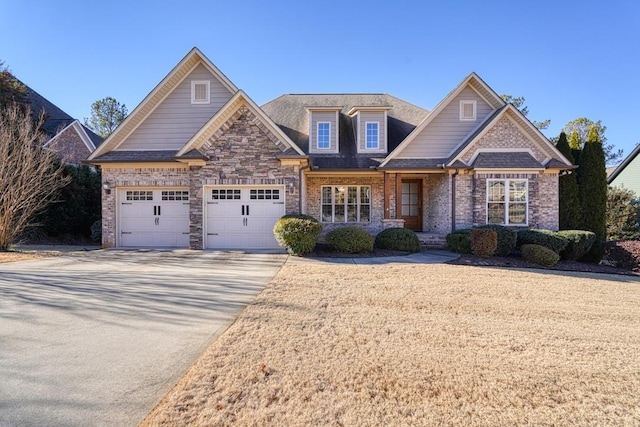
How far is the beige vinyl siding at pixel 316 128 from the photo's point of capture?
15668mm

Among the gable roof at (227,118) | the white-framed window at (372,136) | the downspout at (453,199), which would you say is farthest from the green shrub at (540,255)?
the gable roof at (227,118)

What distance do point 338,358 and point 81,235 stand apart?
1807 centimetres

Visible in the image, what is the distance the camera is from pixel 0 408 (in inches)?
110

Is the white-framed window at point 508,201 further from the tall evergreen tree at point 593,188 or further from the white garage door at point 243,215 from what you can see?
the white garage door at point 243,215

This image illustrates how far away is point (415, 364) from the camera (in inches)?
141

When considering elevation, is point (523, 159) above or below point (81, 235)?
above

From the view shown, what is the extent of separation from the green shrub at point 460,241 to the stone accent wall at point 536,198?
1.69 meters

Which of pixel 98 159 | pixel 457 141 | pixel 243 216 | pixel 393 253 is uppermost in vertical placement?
pixel 457 141

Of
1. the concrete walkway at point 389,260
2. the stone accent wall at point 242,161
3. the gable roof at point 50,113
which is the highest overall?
the gable roof at point 50,113

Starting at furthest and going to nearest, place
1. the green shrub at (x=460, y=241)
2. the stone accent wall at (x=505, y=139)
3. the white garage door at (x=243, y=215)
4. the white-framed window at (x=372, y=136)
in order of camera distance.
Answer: the white-framed window at (x=372, y=136) < the stone accent wall at (x=505, y=139) < the white garage door at (x=243, y=215) < the green shrub at (x=460, y=241)

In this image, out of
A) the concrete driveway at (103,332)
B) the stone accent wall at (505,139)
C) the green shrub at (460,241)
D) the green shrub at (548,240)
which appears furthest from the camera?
the stone accent wall at (505,139)

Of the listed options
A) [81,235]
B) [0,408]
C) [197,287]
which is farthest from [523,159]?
[81,235]

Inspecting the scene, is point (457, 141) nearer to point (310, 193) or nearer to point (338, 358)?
point (310, 193)

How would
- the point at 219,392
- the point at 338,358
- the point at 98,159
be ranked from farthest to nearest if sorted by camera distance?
the point at 98,159, the point at 338,358, the point at 219,392
